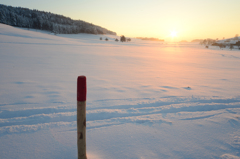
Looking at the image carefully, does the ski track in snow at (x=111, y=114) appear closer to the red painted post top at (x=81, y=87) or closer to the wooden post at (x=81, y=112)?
the wooden post at (x=81, y=112)

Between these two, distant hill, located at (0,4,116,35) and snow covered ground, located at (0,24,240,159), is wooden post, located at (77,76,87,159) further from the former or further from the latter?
distant hill, located at (0,4,116,35)

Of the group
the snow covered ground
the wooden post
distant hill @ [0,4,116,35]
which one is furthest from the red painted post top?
distant hill @ [0,4,116,35]

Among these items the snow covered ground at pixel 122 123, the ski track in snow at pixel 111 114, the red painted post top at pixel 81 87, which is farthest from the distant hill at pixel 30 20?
the red painted post top at pixel 81 87

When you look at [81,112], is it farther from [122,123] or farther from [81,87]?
[122,123]

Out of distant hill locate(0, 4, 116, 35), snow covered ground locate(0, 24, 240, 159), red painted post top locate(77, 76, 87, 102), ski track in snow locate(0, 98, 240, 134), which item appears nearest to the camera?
red painted post top locate(77, 76, 87, 102)

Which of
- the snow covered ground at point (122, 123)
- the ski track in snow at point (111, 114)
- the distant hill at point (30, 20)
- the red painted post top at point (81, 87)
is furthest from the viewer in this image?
the distant hill at point (30, 20)

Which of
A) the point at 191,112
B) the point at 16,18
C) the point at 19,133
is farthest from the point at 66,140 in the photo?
the point at 16,18

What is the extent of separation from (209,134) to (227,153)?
46 cm

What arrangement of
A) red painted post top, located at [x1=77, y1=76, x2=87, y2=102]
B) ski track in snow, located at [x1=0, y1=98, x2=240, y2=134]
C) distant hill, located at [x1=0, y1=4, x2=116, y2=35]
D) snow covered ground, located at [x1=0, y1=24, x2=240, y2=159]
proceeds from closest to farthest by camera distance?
1. red painted post top, located at [x1=77, y1=76, x2=87, y2=102]
2. snow covered ground, located at [x1=0, y1=24, x2=240, y2=159]
3. ski track in snow, located at [x1=0, y1=98, x2=240, y2=134]
4. distant hill, located at [x1=0, y1=4, x2=116, y2=35]

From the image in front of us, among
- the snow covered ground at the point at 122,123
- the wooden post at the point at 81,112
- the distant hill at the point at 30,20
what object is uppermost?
the distant hill at the point at 30,20

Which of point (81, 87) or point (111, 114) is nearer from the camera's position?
point (81, 87)

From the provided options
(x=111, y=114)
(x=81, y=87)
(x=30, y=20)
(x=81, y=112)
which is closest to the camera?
(x=81, y=87)

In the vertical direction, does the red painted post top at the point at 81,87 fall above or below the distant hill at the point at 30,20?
below

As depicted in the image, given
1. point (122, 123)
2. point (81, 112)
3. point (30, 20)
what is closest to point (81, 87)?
point (81, 112)
